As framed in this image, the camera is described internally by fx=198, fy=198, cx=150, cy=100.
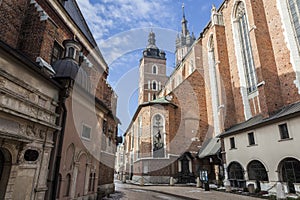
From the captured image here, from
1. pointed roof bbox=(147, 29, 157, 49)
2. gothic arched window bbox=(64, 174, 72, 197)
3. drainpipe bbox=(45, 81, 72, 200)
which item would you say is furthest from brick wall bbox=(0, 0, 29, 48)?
pointed roof bbox=(147, 29, 157, 49)

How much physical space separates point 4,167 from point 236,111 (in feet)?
59.2

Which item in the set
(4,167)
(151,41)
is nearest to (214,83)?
(4,167)

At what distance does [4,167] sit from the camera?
15.0ft

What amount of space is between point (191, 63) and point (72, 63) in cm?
2396

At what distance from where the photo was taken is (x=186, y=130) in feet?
78.2

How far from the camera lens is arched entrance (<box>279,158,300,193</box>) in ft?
34.4

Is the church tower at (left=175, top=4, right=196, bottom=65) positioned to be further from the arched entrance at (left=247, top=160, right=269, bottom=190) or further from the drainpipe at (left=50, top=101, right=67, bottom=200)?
the drainpipe at (left=50, top=101, right=67, bottom=200)

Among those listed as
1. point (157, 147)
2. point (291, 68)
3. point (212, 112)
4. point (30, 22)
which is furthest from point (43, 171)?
point (212, 112)

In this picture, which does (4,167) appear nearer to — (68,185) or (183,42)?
(68,185)

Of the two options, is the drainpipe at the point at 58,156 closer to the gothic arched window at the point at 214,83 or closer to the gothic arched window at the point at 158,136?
the gothic arched window at the point at 158,136

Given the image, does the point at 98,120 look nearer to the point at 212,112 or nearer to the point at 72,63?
the point at 72,63

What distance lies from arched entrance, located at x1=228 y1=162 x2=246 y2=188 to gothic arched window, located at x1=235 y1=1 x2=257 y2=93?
21.8ft

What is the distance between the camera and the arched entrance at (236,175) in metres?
14.4

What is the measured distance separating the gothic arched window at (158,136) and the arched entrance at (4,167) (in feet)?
63.4
